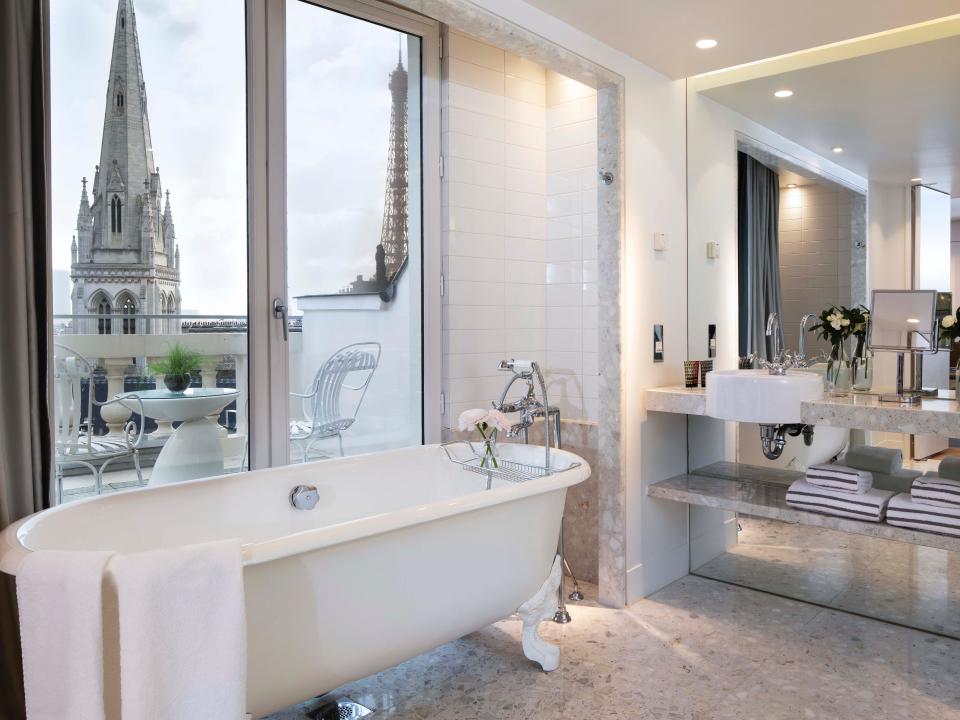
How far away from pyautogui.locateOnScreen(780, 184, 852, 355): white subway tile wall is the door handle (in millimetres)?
2163

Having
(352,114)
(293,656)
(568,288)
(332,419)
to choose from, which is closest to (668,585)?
(568,288)

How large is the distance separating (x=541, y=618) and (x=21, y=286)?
1.90 metres

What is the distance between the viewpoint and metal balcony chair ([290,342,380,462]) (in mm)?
2982

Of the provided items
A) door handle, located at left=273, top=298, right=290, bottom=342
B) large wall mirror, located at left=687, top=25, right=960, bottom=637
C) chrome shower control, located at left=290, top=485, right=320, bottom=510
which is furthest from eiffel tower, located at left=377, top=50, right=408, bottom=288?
large wall mirror, located at left=687, top=25, right=960, bottom=637

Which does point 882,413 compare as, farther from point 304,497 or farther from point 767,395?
point 304,497

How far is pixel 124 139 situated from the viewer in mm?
2461

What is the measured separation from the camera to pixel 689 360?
3.49 meters

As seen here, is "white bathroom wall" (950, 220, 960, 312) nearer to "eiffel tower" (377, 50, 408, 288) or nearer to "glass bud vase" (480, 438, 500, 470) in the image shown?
"glass bud vase" (480, 438, 500, 470)

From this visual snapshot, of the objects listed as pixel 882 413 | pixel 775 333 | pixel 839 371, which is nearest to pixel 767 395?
pixel 882 413

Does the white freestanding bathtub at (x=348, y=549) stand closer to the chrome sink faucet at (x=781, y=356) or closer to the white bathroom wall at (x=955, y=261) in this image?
the chrome sink faucet at (x=781, y=356)

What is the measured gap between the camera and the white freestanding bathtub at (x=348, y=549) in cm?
182

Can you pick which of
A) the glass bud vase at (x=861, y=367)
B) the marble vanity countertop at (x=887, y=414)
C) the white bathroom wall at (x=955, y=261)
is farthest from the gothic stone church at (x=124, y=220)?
the white bathroom wall at (x=955, y=261)

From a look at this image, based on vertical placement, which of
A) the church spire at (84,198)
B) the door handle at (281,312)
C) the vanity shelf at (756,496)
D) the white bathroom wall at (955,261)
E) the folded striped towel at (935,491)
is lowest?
the vanity shelf at (756,496)

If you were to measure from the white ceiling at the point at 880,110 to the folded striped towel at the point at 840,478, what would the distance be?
3.81 ft
